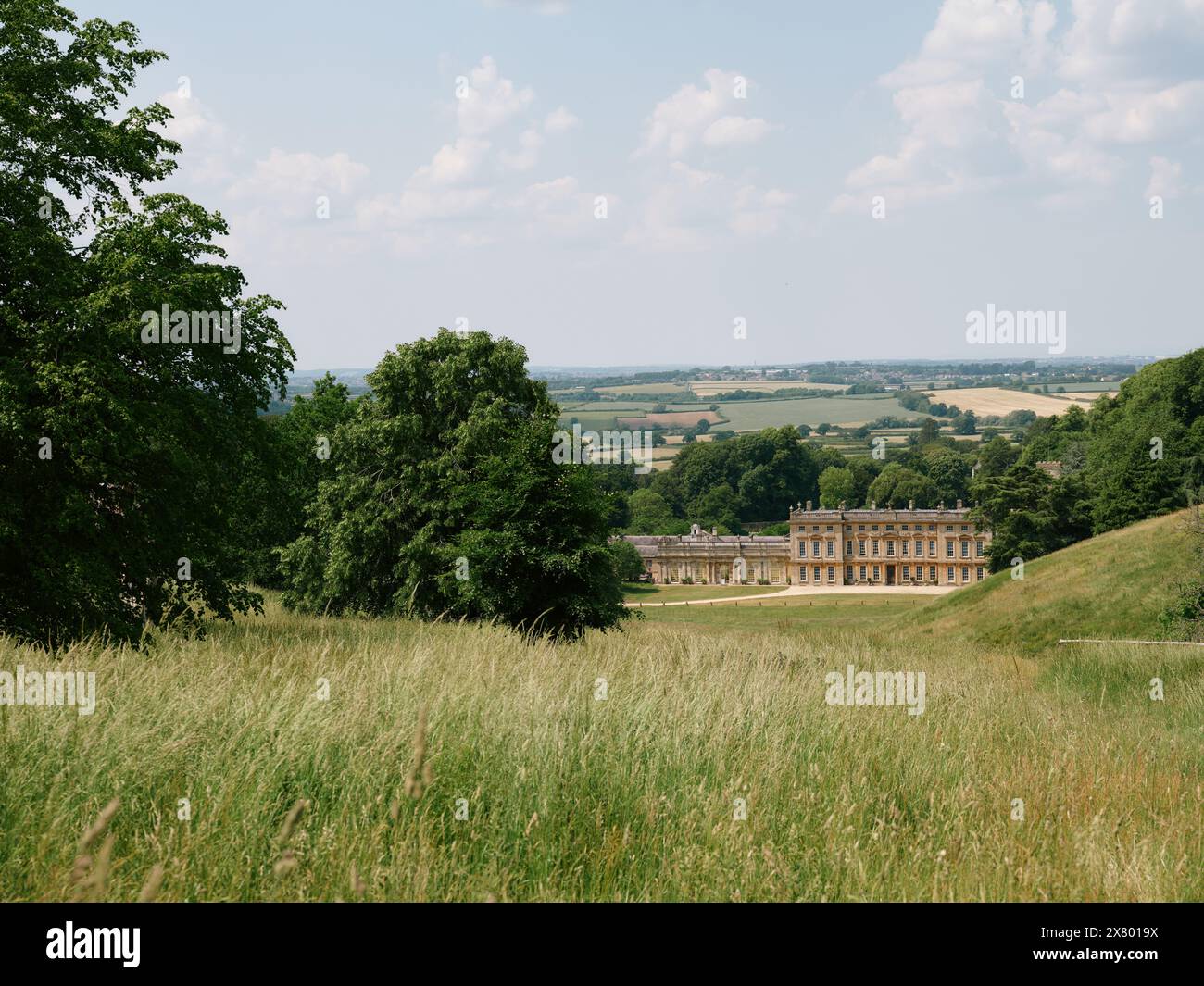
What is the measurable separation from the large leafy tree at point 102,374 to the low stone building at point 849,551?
123305 millimetres

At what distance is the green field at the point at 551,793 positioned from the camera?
4.48m

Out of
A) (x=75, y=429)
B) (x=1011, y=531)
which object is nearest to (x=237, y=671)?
(x=75, y=429)

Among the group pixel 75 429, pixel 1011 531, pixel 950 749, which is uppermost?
pixel 75 429

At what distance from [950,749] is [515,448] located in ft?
58.5

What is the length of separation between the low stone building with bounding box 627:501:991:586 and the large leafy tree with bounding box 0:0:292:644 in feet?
405

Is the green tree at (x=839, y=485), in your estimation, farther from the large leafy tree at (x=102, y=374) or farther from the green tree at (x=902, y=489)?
the large leafy tree at (x=102, y=374)

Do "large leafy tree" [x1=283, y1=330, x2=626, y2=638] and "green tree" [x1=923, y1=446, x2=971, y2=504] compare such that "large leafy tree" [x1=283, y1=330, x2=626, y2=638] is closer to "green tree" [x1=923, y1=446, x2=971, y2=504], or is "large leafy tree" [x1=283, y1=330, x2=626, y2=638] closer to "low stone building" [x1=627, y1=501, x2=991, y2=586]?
"low stone building" [x1=627, y1=501, x2=991, y2=586]

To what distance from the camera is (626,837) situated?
15.9ft

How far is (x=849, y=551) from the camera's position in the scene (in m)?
146

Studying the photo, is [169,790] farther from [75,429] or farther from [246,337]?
[246,337]

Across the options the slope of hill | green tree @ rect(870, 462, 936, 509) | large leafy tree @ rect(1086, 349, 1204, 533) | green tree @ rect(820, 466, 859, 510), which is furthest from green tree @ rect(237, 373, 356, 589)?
green tree @ rect(820, 466, 859, 510)

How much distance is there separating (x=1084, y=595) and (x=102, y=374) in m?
A: 37.5

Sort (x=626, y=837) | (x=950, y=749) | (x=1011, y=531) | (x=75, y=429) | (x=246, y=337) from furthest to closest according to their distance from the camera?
1. (x=1011, y=531)
2. (x=246, y=337)
3. (x=75, y=429)
4. (x=950, y=749)
5. (x=626, y=837)

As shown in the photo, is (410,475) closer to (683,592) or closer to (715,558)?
(683,592)
